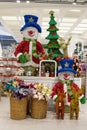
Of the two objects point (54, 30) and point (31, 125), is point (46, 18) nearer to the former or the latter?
point (54, 30)

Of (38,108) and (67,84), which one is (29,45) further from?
(38,108)

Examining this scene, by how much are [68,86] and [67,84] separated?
0.16ft

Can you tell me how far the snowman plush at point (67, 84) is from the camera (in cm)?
502

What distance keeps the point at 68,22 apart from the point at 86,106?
5.35 meters

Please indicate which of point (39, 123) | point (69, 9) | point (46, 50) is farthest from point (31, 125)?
point (69, 9)

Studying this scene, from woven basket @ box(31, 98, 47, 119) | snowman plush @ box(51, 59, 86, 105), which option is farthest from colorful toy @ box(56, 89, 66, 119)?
woven basket @ box(31, 98, 47, 119)

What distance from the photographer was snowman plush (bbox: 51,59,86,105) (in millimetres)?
5020

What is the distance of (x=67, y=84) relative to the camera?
5.16m

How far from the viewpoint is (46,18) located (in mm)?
10023

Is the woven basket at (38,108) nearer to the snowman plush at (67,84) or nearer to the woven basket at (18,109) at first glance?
the woven basket at (18,109)

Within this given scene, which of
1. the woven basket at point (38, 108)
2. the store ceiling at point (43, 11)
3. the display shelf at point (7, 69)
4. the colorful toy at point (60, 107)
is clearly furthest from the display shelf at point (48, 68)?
the display shelf at point (7, 69)

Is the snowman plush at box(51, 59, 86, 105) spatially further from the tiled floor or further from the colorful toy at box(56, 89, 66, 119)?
the tiled floor

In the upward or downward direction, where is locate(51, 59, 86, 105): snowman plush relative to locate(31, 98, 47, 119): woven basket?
upward

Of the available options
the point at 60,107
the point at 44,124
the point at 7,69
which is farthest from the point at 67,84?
the point at 7,69
